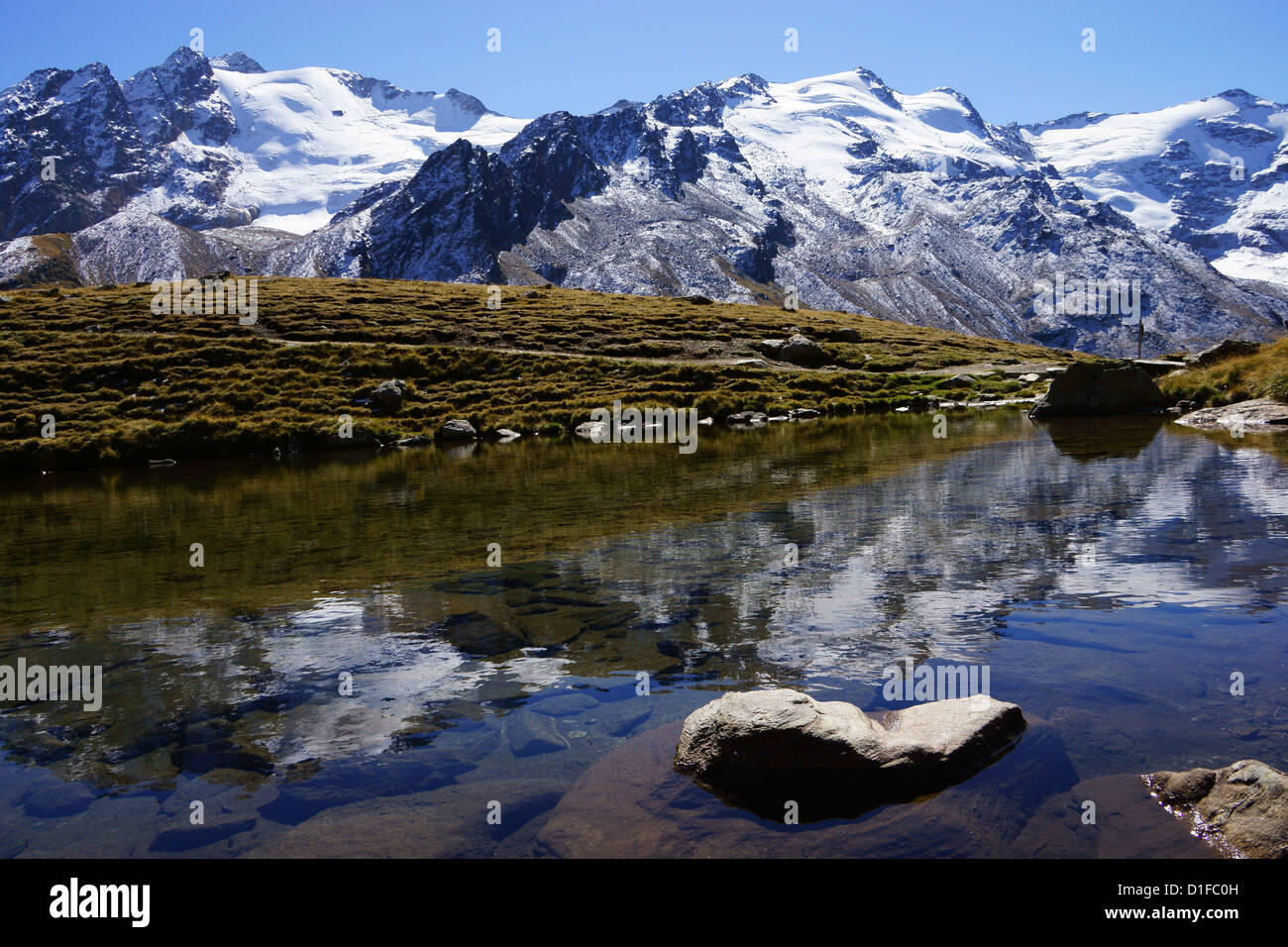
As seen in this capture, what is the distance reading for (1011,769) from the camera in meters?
7.98

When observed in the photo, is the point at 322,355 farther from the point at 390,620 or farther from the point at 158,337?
the point at 390,620

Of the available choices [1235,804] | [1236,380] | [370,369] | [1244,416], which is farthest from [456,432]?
[1235,804]

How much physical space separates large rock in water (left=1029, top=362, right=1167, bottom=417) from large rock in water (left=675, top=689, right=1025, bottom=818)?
5311 cm

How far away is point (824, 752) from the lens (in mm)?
7859

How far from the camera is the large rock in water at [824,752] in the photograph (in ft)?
25.5

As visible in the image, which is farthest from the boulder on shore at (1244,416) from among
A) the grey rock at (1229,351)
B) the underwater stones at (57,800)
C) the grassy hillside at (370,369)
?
the underwater stones at (57,800)

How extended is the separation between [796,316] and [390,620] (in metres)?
109

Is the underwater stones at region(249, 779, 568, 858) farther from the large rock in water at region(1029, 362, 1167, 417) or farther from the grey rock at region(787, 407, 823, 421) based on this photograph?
the grey rock at region(787, 407, 823, 421)

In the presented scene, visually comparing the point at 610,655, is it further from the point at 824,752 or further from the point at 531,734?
the point at 824,752

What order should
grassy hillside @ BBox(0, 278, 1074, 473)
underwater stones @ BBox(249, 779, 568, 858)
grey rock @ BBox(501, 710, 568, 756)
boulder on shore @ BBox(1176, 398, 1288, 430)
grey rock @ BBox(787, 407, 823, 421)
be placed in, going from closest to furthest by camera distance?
underwater stones @ BBox(249, 779, 568, 858) → grey rock @ BBox(501, 710, 568, 756) → boulder on shore @ BBox(1176, 398, 1288, 430) → grassy hillside @ BBox(0, 278, 1074, 473) → grey rock @ BBox(787, 407, 823, 421)

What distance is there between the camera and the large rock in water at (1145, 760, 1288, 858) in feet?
21.2

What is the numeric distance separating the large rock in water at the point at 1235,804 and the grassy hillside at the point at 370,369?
5597 cm

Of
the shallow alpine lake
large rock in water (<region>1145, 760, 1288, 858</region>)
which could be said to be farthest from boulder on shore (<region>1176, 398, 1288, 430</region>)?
large rock in water (<region>1145, 760, 1288, 858</region>)
